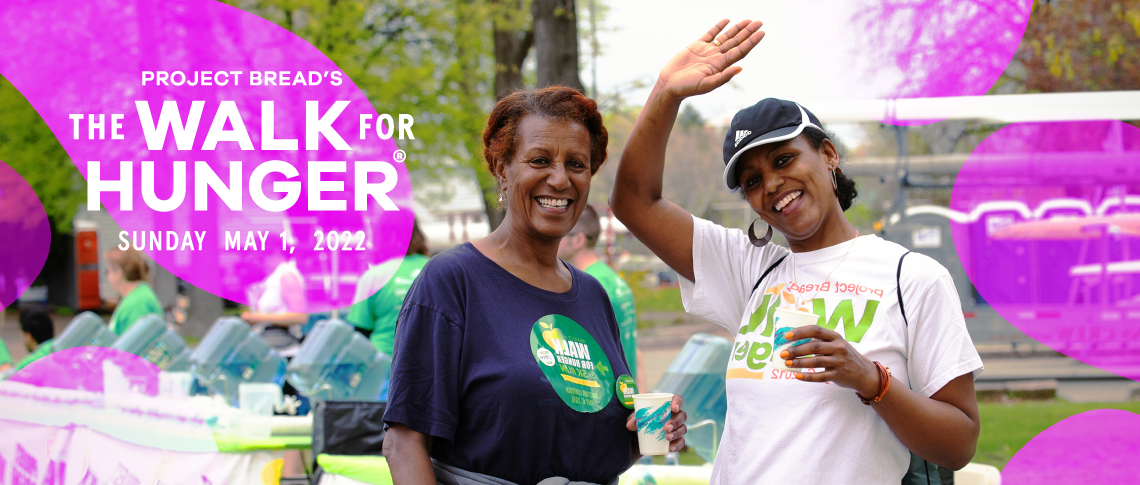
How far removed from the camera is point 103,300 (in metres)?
16.3

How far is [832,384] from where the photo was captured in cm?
160

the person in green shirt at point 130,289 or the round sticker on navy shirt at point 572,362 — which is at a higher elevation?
the round sticker on navy shirt at point 572,362

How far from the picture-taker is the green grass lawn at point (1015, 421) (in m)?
6.28

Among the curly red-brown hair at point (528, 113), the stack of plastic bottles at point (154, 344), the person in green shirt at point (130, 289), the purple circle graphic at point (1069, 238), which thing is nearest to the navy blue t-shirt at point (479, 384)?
the curly red-brown hair at point (528, 113)

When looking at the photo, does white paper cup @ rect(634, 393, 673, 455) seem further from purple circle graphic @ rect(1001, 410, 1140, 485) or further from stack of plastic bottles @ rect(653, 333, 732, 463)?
purple circle graphic @ rect(1001, 410, 1140, 485)

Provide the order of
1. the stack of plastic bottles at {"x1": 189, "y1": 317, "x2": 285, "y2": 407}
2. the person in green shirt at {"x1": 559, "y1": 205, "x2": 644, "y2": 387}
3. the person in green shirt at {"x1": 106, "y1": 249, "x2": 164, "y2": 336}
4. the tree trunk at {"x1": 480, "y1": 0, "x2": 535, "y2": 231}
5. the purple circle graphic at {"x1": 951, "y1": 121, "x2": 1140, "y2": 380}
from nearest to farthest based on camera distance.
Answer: the person in green shirt at {"x1": 559, "y1": 205, "x2": 644, "y2": 387}, the stack of plastic bottles at {"x1": 189, "y1": 317, "x2": 285, "y2": 407}, the person in green shirt at {"x1": 106, "y1": 249, "x2": 164, "y2": 336}, the purple circle graphic at {"x1": 951, "y1": 121, "x2": 1140, "y2": 380}, the tree trunk at {"x1": 480, "y1": 0, "x2": 535, "y2": 231}

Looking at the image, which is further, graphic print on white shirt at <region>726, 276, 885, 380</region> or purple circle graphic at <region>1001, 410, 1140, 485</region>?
purple circle graphic at <region>1001, 410, 1140, 485</region>

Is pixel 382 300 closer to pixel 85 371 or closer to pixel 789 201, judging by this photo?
pixel 85 371

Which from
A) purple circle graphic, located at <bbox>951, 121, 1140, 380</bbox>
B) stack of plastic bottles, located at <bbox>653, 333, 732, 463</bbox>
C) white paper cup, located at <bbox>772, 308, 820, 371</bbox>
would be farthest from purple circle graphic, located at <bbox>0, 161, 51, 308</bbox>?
purple circle graphic, located at <bbox>951, 121, 1140, 380</bbox>

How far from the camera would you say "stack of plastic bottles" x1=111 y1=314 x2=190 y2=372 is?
502cm

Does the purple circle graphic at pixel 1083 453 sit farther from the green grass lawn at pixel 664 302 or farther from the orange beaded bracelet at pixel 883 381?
the green grass lawn at pixel 664 302

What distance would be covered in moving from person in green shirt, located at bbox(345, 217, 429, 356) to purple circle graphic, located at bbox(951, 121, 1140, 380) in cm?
637

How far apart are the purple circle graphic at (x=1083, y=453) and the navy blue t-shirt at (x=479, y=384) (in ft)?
15.4

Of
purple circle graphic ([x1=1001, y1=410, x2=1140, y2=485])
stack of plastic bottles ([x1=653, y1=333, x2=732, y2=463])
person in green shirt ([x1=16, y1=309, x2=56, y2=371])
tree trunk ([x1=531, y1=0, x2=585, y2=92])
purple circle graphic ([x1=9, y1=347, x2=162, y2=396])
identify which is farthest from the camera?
person in green shirt ([x1=16, y1=309, x2=56, y2=371])
